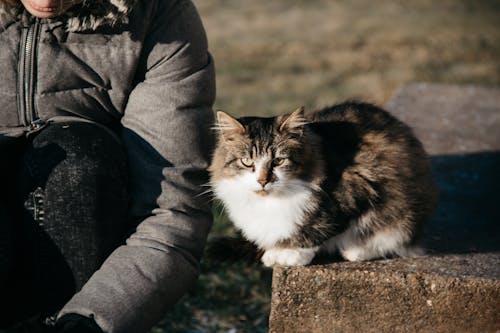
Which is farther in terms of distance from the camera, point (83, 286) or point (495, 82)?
point (495, 82)

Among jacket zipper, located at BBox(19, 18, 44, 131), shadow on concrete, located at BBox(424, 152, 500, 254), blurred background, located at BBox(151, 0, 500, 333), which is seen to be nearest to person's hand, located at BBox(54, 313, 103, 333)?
jacket zipper, located at BBox(19, 18, 44, 131)

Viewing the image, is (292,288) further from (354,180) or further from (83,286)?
(83,286)

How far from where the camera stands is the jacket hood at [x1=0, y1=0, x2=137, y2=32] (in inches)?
76.1

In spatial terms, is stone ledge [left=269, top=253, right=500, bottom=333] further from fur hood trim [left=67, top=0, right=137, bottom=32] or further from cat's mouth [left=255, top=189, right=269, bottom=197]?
fur hood trim [left=67, top=0, right=137, bottom=32]

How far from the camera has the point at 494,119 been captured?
3371 mm

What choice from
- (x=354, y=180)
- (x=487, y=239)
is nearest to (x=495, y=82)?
(x=487, y=239)

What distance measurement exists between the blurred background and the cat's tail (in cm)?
46

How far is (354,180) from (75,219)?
0.82 metres

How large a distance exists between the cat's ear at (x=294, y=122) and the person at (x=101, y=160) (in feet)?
0.89

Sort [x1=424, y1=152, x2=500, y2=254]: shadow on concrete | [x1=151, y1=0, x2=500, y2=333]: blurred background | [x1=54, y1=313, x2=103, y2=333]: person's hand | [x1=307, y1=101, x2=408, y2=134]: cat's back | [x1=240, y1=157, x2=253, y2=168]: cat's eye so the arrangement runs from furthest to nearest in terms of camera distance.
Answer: [x1=151, y1=0, x2=500, y2=333]: blurred background < [x1=424, y1=152, x2=500, y2=254]: shadow on concrete < [x1=307, y1=101, x2=408, y2=134]: cat's back < [x1=240, y1=157, x2=253, y2=168]: cat's eye < [x1=54, y1=313, x2=103, y2=333]: person's hand

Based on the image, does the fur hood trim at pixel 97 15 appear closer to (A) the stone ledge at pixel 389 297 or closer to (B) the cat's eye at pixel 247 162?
(B) the cat's eye at pixel 247 162

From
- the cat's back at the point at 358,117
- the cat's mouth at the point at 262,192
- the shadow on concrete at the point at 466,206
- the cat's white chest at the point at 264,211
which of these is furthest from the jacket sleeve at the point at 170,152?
the shadow on concrete at the point at 466,206

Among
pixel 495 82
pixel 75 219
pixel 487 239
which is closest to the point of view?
pixel 75 219

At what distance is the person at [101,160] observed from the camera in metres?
1.89
